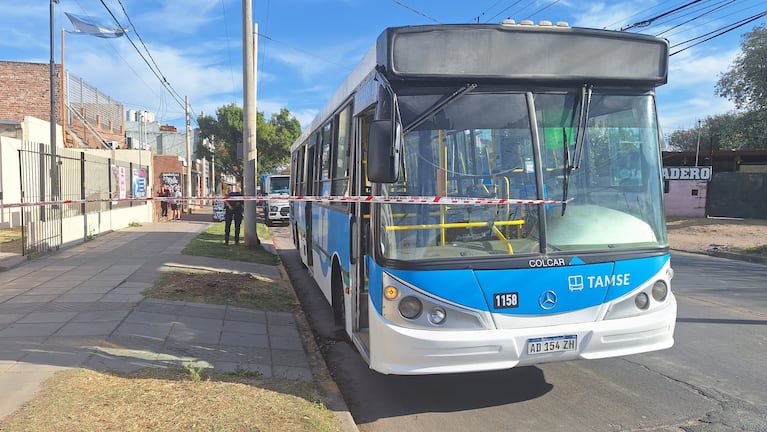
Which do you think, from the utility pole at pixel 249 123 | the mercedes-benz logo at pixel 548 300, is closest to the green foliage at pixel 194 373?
the mercedes-benz logo at pixel 548 300

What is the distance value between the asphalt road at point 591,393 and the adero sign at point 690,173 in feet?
71.3

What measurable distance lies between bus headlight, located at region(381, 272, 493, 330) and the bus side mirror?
2.53 ft

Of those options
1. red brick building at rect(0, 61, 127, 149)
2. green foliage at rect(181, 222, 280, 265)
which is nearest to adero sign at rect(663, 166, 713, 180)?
green foliage at rect(181, 222, 280, 265)

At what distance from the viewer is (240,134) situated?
46.1m

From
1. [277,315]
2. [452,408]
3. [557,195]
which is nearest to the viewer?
[557,195]

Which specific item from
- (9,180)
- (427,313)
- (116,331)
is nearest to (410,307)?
(427,313)

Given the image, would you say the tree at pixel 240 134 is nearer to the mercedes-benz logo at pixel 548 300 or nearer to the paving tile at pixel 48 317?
the paving tile at pixel 48 317

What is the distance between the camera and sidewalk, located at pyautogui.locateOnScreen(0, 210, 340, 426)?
16.0 feet

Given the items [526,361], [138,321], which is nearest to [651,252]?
[526,361]

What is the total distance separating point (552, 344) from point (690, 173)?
26268 mm

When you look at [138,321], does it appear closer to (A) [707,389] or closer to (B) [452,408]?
(B) [452,408]

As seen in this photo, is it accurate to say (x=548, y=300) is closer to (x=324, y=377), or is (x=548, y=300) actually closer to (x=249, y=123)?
(x=324, y=377)

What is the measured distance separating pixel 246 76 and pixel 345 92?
351 inches

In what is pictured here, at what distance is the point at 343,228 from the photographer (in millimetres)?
5898
